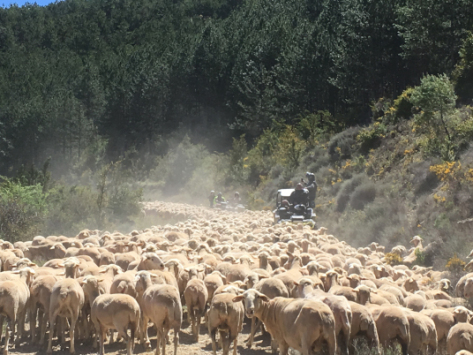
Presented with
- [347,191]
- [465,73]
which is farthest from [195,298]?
[465,73]

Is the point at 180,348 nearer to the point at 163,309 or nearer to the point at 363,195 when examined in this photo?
the point at 163,309

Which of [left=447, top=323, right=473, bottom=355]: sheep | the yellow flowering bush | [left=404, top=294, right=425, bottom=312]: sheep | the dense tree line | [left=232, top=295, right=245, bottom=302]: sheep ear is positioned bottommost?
[left=447, top=323, right=473, bottom=355]: sheep

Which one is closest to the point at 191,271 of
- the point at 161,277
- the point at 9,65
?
the point at 161,277

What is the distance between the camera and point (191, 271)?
12.4m

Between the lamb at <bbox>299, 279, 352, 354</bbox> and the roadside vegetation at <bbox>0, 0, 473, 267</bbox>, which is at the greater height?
the roadside vegetation at <bbox>0, 0, 473, 267</bbox>

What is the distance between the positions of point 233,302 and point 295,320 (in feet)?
4.76

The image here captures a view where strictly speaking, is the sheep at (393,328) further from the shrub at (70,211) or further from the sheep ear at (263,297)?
the shrub at (70,211)

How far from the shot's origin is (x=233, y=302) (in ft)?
32.3

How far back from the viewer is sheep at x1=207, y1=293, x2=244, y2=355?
980cm

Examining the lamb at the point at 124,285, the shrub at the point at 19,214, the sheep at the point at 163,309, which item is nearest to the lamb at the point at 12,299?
the lamb at the point at 124,285

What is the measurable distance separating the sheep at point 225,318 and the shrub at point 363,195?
18.2 m

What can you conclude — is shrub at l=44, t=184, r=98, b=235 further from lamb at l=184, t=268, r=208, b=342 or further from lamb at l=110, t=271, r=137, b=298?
lamb at l=184, t=268, r=208, b=342

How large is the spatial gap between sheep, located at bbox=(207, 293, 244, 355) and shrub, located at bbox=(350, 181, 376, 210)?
18244mm

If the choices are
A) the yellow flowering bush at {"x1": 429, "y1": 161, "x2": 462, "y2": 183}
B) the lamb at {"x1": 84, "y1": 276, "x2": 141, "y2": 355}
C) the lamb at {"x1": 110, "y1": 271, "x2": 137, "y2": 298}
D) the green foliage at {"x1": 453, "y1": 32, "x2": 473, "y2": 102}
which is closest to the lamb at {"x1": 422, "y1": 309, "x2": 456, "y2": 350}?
the lamb at {"x1": 84, "y1": 276, "x2": 141, "y2": 355}
